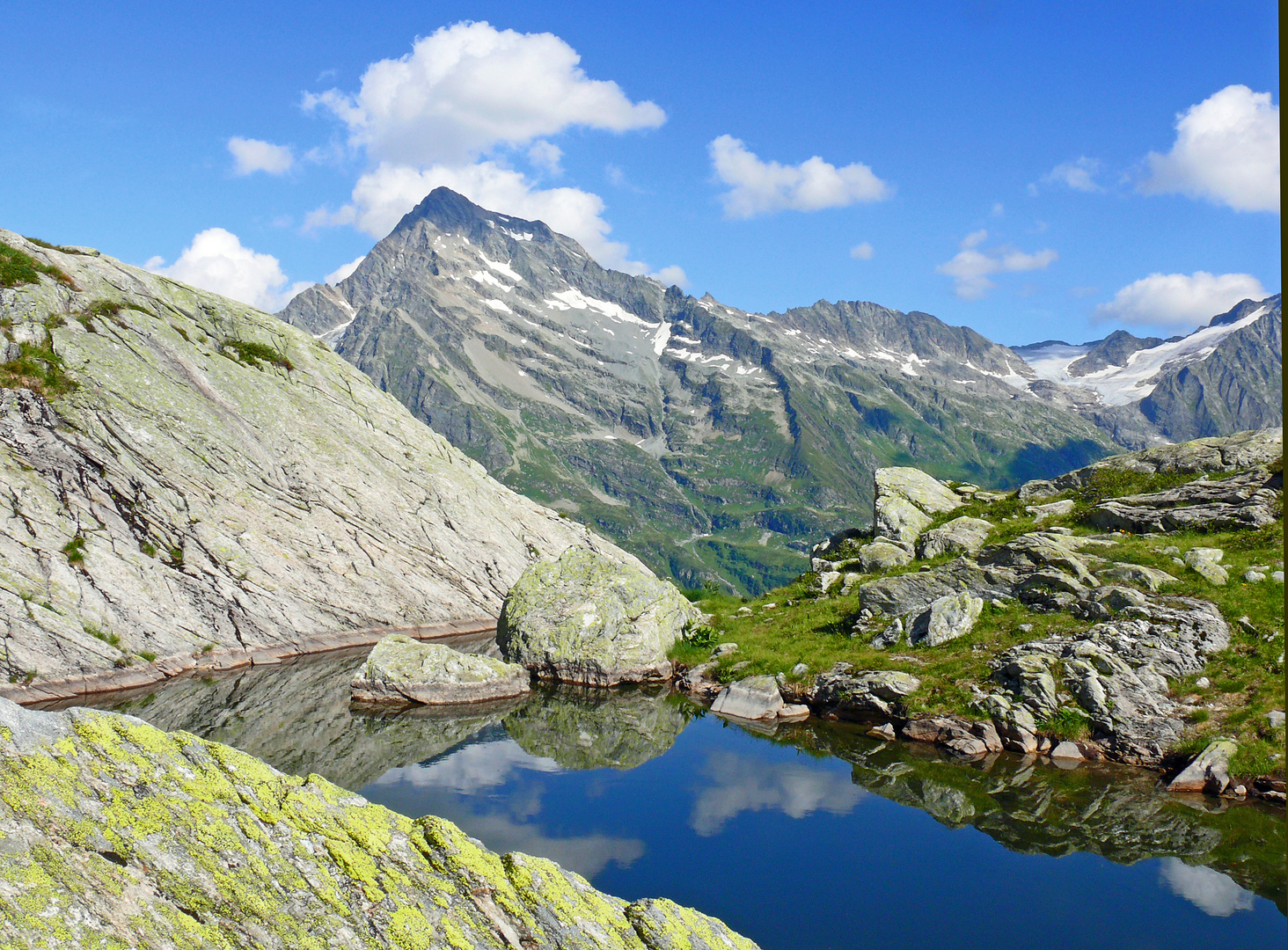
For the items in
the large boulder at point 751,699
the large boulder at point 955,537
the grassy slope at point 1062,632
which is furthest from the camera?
the large boulder at point 955,537

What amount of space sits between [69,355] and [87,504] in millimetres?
12184

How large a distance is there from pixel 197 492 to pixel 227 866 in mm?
49792

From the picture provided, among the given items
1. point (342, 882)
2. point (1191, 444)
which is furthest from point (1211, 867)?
point (1191, 444)

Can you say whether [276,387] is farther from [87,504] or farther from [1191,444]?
[1191,444]

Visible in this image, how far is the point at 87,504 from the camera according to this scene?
48.2 m

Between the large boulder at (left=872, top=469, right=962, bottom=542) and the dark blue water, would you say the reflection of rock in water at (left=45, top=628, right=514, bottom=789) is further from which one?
the large boulder at (left=872, top=469, right=962, bottom=542)

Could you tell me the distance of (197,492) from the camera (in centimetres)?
5325

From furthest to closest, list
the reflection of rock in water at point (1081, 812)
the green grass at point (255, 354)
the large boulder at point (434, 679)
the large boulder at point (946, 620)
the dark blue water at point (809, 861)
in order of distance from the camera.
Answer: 1. the green grass at point (255, 354)
2. the large boulder at point (434, 679)
3. the large boulder at point (946, 620)
4. the reflection of rock in water at point (1081, 812)
5. the dark blue water at point (809, 861)

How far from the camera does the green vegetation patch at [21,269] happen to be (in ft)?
176

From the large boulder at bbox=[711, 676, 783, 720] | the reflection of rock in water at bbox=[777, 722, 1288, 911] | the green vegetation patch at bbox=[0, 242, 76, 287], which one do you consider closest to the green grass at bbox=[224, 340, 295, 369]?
the green vegetation patch at bbox=[0, 242, 76, 287]

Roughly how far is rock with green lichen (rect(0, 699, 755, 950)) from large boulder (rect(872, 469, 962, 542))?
46.6 m

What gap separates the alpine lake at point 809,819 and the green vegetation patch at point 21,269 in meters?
32.2

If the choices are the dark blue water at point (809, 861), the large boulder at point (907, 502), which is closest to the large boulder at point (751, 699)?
the dark blue water at point (809, 861)

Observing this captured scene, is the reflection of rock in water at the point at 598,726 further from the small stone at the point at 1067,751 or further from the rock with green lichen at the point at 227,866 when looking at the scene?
the rock with green lichen at the point at 227,866
